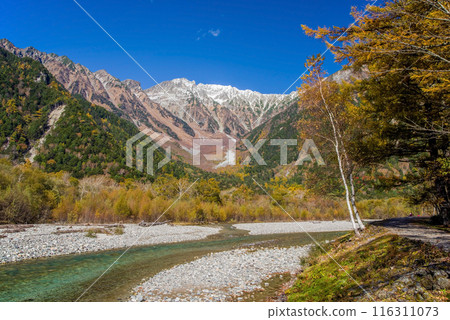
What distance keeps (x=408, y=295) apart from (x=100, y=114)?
198372 millimetres

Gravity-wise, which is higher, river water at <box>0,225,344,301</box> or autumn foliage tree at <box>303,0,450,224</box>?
autumn foliage tree at <box>303,0,450,224</box>

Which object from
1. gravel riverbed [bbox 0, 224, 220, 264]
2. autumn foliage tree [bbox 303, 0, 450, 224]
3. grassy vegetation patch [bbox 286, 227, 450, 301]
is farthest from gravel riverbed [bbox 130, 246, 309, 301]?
gravel riverbed [bbox 0, 224, 220, 264]

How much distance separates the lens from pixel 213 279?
39.7 feet

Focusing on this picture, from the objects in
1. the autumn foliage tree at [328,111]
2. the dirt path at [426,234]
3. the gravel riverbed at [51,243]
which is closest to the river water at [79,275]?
the gravel riverbed at [51,243]

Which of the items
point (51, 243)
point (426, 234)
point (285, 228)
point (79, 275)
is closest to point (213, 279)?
point (79, 275)

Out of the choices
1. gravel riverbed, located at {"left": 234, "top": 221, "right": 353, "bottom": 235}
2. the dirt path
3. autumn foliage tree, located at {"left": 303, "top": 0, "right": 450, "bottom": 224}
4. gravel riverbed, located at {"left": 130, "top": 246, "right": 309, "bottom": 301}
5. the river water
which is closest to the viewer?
the dirt path

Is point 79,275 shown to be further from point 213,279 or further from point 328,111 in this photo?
point 328,111

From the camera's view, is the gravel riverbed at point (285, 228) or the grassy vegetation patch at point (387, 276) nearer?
the grassy vegetation patch at point (387, 276)

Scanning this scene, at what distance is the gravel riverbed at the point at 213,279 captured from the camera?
32.4 feet

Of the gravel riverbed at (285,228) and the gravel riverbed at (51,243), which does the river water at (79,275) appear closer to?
the gravel riverbed at (51,243)

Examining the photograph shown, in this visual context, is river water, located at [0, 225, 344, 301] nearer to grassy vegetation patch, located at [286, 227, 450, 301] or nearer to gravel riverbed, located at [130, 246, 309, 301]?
gravel riverbed, located at [130, 246, 309, 301]

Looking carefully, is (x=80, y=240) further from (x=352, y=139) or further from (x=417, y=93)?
(x=417, y=93)

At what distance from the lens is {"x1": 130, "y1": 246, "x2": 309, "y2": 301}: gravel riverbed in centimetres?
987
